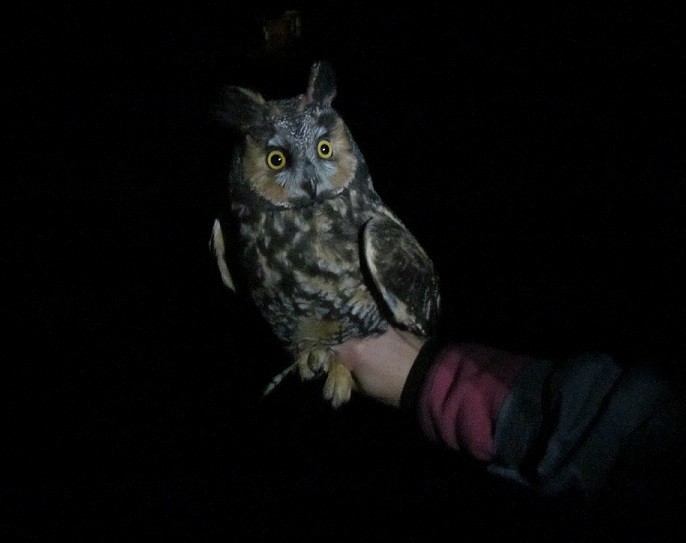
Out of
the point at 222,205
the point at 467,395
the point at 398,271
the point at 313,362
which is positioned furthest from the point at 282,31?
the point at 467,395

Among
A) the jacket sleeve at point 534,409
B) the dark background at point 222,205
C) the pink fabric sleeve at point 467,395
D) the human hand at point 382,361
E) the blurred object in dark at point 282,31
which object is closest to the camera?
the jacket sleeve at point 534,409

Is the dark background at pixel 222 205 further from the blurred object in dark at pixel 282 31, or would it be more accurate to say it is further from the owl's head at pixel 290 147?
the owl's head at pixel 290 147

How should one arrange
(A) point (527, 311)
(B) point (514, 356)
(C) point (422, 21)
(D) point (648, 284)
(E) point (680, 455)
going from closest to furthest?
1. (E) point (680, 455)
2. (B) point (514, 356)
3. (C) point (422, 21)
4. (D) point (648, 284)
5. (A) point (527, 311)

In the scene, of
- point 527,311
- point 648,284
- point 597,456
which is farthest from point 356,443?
point 597,456

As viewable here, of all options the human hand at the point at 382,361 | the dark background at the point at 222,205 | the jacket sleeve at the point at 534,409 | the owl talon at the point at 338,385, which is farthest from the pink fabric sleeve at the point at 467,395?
the dark background at the point at 222,205

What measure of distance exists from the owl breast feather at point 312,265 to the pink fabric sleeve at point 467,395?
247 mm

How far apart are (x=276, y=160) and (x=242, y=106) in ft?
0.43

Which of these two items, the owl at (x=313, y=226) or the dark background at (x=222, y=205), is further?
the dark background at (x=222, y=205)

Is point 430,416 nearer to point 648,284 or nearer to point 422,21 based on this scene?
point 648,284

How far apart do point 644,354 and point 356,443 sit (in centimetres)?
102

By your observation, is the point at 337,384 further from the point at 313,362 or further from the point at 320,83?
the point at 320,83

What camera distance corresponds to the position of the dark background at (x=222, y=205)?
156 cm

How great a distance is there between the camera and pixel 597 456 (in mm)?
789

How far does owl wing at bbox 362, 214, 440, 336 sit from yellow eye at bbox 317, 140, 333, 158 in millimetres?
173
